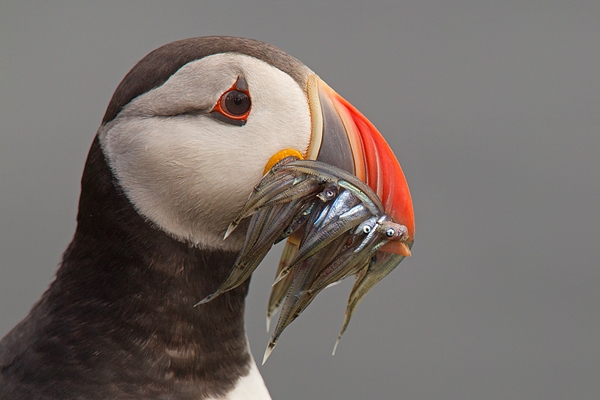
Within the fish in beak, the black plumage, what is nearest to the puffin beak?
the fish in beak

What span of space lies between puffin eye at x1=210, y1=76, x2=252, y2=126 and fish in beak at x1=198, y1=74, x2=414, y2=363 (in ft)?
0.34

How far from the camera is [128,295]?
1.70 m

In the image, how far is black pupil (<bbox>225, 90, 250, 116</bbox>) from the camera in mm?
1612

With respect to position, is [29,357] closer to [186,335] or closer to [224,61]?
[186,335]

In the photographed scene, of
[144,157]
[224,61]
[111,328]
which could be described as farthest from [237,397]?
[224,61]

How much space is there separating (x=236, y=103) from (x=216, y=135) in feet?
0.24

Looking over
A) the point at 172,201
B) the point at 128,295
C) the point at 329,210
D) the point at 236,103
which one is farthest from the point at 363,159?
the point at 128,295

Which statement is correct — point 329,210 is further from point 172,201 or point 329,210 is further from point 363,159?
point 172,201

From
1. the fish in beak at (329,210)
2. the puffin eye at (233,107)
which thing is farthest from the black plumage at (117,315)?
the puffin eye at (233,107)

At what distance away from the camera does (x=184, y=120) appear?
1625 millimetres

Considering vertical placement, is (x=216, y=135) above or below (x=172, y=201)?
above

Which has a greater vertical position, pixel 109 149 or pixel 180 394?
pixel 109 149

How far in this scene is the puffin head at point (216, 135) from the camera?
1.62 m

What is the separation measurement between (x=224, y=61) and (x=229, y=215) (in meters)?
0.31
